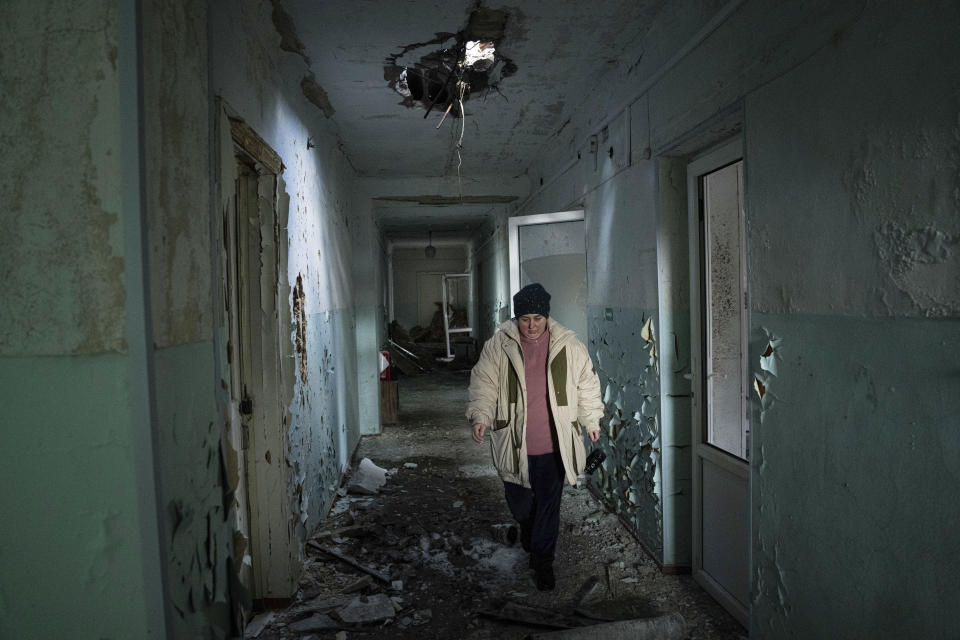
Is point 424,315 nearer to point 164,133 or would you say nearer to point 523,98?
point 523,98

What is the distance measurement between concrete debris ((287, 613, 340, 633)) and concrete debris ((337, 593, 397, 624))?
0.17ft

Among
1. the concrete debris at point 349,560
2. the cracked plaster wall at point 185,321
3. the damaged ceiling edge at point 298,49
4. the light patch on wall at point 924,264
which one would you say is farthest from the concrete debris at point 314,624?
the damaged ceiling edge at point 298,49

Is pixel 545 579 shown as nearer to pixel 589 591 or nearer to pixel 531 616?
pixel 589 591

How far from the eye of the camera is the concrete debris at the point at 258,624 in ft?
8.27

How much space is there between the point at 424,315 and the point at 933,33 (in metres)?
16.0

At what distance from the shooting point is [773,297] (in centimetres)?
198

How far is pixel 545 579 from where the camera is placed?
2910 millimetres

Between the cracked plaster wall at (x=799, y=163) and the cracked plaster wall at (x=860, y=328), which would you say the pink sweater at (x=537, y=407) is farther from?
the cracked plaster wall at (x=860, y=328)

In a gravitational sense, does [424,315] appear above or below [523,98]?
below

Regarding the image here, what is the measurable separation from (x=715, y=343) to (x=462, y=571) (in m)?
1.88

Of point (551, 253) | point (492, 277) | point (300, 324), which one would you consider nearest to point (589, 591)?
point (300, 324)

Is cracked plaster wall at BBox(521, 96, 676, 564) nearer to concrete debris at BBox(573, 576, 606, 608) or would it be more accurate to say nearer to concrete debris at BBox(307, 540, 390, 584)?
concrete debris at BBox(573, 576, 606, 608)

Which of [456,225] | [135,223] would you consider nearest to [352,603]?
[135,223]

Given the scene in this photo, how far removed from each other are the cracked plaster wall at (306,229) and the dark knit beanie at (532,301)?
1.23 meters
